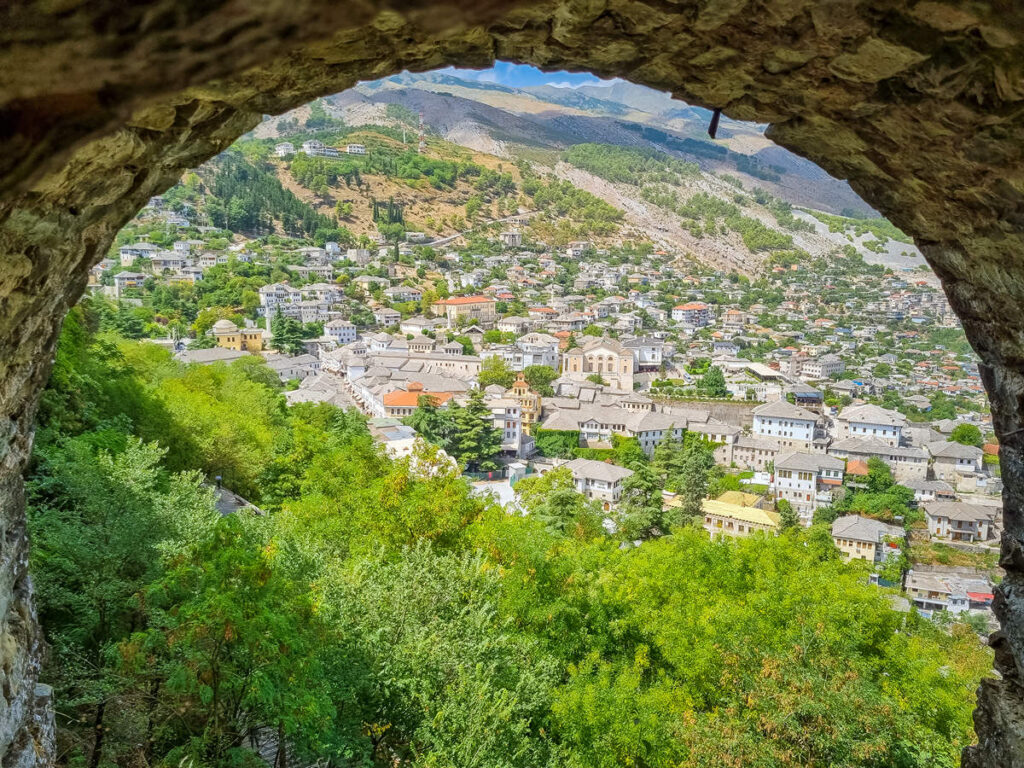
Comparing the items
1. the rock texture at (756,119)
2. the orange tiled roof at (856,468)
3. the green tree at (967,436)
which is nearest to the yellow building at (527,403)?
the orange tiled roof at (856,468)

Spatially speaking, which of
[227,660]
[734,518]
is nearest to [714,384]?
[734,518]

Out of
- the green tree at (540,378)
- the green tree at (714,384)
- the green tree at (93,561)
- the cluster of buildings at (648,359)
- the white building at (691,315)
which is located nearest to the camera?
the green tree at (93,561)

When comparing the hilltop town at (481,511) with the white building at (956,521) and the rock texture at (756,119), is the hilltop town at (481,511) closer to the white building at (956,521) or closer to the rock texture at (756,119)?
the white building at (956,521)

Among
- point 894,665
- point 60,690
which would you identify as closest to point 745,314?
point 894,665

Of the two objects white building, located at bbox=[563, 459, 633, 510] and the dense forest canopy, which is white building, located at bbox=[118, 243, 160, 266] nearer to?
white building, located at bbox=[563, 459, 633, 510]

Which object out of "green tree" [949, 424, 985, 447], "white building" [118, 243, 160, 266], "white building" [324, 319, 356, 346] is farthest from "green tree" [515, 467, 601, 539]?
"white building" [118, 243, 160, 266]

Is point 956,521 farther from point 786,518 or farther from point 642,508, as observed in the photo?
point 642,508
